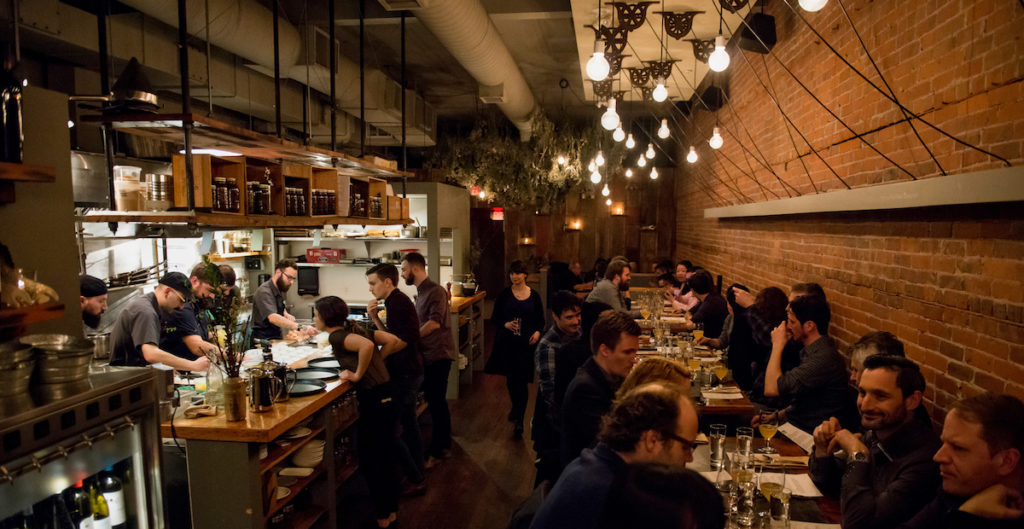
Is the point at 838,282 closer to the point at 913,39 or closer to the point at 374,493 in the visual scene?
the point at 913,39

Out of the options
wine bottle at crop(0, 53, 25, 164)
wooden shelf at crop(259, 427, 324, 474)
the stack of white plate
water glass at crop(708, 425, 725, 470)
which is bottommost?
the stack of white plate

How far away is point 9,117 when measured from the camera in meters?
1.86

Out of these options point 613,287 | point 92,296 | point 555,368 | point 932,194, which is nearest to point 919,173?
point 932,194

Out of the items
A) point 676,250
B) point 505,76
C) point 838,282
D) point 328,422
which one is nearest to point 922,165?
point 838,282

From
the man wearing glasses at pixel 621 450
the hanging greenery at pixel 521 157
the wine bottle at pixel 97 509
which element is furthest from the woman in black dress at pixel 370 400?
the hanging greenery at pixel 521 157

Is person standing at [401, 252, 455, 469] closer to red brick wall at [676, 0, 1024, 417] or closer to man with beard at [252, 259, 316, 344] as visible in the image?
man with beard at [252, 259, 316, 344]

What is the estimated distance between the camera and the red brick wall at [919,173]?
2.57 m

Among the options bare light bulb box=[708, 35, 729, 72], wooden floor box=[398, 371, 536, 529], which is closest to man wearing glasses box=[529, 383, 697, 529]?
wooden floor box=[398, 371, 536, 529]

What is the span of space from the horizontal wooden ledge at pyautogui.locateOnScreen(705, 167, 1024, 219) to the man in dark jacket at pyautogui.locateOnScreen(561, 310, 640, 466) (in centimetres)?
153

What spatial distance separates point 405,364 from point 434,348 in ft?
2.95

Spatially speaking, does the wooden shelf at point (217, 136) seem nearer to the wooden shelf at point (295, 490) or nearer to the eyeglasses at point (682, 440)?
the wooden shelf at point (295, 490)

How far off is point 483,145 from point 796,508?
1022cm

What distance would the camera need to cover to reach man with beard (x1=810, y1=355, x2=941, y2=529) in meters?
2.15

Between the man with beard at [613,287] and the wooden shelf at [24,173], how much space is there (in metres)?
4.56
